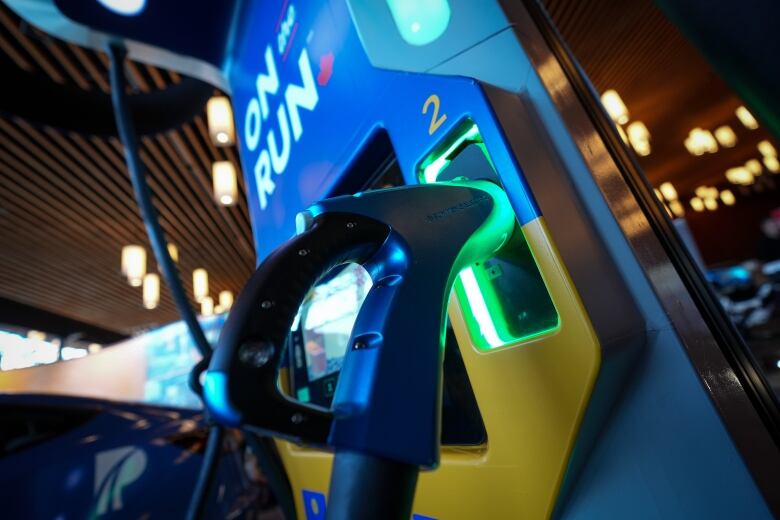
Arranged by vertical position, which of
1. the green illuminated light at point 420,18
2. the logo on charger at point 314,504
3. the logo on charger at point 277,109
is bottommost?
the logo on charger at point 314,504

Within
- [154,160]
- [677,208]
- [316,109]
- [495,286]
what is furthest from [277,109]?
[677,208]

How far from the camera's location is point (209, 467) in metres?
0.71

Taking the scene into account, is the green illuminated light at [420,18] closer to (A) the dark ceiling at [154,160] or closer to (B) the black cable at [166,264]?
(B) the black cable at [166,264]

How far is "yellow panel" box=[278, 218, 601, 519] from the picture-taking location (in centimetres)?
30

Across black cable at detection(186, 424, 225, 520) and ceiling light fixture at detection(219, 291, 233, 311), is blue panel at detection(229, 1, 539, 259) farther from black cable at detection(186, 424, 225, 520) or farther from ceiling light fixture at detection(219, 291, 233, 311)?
ceiling light fixture at detection(219, 291, 233, 311)

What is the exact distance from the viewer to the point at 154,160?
3.74 metres

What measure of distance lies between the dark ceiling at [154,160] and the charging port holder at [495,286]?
2036mm

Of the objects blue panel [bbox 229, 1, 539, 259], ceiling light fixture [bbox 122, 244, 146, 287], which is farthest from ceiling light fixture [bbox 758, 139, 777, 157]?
ceiling light fixture [bbox 122, 244, 146, 287]

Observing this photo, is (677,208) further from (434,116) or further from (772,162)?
(434,116)

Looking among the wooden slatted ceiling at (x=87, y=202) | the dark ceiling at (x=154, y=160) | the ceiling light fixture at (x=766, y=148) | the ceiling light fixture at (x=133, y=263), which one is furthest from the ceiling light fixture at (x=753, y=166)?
the ceiling light fixture at (x=133, y=263)

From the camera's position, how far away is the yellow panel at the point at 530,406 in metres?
0.30

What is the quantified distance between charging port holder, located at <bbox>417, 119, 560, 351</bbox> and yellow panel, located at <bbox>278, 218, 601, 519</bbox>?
0.02 meters

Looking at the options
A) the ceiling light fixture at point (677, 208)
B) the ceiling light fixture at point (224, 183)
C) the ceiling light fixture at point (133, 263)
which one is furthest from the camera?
the ceiling light fixture at point (677, 208)

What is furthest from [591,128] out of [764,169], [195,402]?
[764,169]
